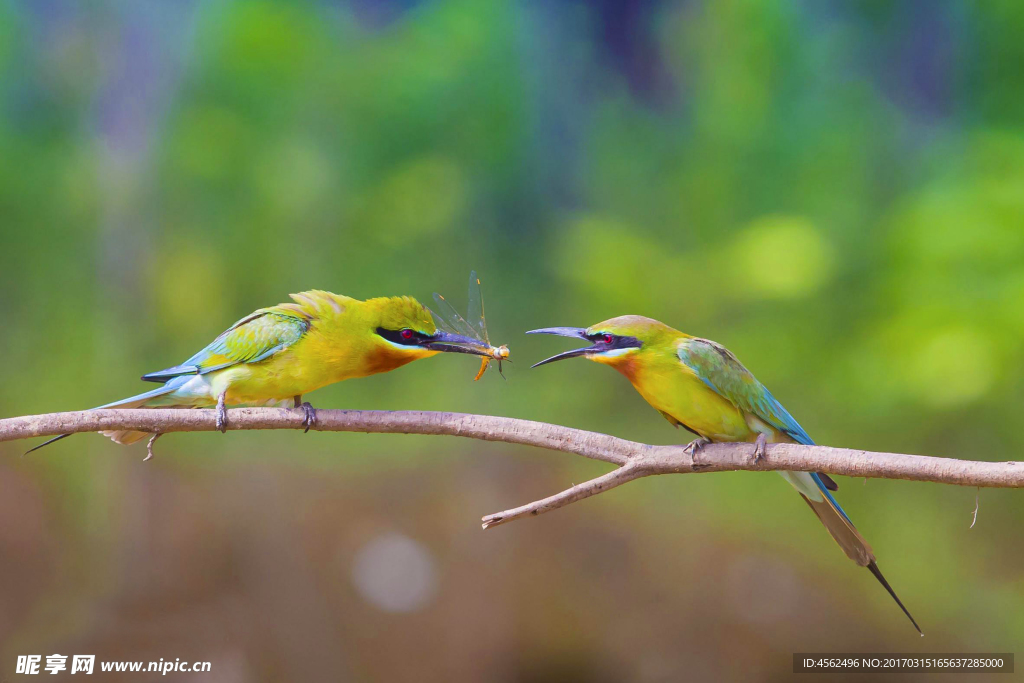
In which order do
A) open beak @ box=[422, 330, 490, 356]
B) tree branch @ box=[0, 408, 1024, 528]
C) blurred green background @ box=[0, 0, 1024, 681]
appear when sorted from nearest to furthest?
tree branch @ box=[0, 408, 1024, 528] < open beak @ box=[422, 330, 490, 356] < blurred green background @ box=[0, 0, 1024, 681]

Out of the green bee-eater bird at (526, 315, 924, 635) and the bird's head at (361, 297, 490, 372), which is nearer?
the green bee-eater bird at (526, 315, 924, 635)

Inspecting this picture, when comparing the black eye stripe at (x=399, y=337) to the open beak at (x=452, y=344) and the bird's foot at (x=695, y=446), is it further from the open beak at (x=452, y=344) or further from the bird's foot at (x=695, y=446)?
the bird's foot at (x=695, y=446)

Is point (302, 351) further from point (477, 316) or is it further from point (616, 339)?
point (616, 339)

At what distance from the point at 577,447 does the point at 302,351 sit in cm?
89

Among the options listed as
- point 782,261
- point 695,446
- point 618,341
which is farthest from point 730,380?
point 782,261

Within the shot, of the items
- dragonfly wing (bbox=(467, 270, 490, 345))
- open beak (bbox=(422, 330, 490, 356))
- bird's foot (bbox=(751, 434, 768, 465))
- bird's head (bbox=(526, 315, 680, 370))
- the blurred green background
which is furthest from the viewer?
the blurred green background

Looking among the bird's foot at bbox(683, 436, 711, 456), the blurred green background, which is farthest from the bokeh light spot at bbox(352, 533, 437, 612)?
the bird's foot at bbox(683, 436, 711, 456)

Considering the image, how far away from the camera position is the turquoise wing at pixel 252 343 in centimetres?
238

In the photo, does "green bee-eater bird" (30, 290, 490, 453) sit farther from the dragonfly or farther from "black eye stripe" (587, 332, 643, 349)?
"black eye stripe" (587, 332, 643, 349)

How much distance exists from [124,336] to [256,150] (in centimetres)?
147

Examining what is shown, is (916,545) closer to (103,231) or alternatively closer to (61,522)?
(61,522)

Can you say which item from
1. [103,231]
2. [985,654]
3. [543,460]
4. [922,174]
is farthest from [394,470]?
[922,174]

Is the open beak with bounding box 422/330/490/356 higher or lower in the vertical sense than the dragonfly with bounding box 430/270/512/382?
lower

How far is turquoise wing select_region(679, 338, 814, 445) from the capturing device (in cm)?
221
